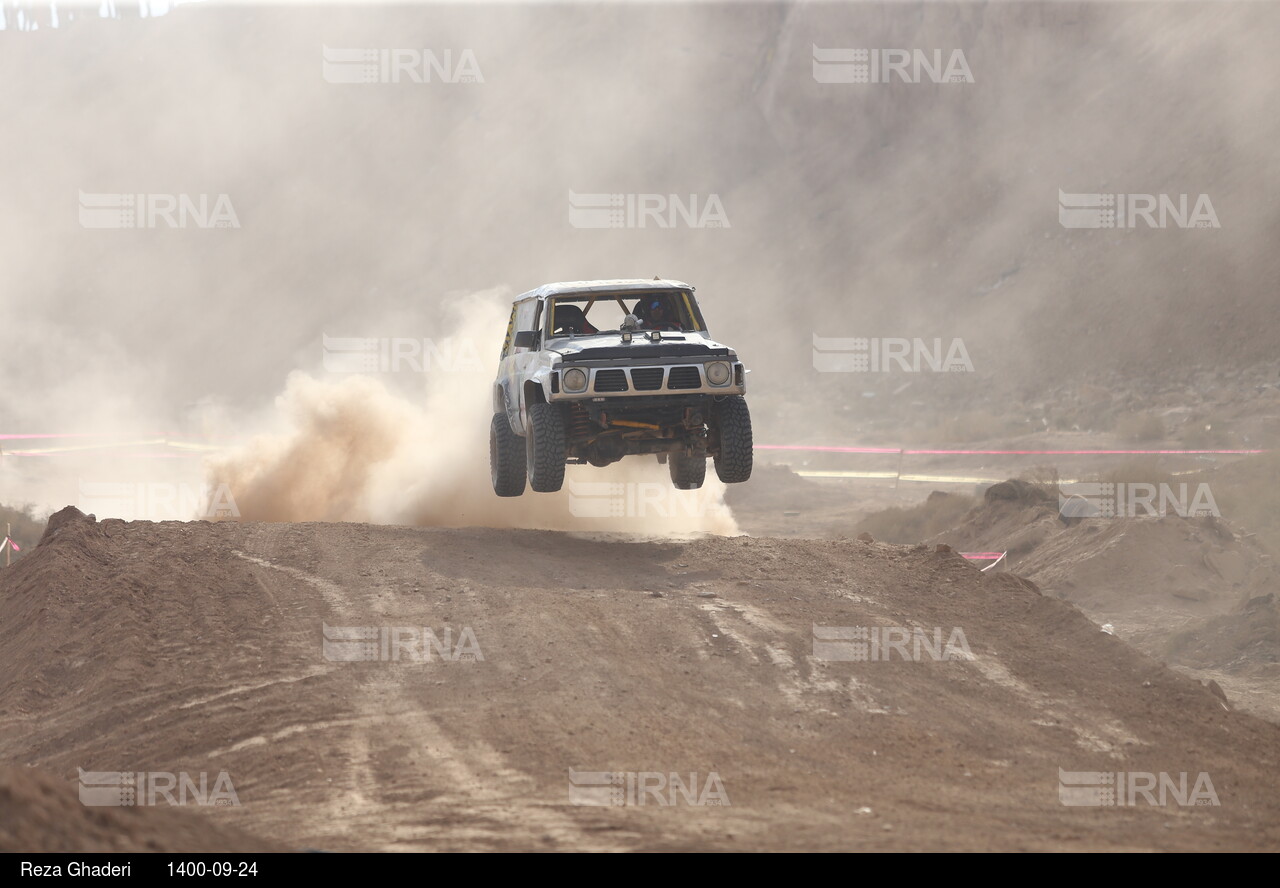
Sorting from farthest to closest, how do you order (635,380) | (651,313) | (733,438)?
(651,313), (733,438), (635,380)

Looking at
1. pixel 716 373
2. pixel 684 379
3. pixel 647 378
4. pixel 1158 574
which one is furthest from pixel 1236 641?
pixel 647 378

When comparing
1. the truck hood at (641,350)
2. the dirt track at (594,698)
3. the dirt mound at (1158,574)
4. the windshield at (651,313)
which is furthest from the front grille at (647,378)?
the dirt mound at (1158,574)

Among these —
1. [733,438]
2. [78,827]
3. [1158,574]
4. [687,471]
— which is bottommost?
[78,827]

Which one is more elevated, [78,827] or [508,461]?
[508,461]

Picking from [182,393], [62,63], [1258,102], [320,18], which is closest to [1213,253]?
[1258,102]

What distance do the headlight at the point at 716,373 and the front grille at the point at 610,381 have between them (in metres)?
0.84

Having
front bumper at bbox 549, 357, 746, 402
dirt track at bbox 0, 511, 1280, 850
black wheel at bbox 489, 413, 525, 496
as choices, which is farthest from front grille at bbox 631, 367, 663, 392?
black wheel at bbox 489, 413, 525, 496

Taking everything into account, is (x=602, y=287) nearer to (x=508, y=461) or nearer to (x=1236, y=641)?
(x=508, y=461)

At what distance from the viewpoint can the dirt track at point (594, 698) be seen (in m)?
7.09

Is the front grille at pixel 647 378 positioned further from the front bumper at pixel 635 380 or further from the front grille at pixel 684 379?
the front grille at pixel 684 379

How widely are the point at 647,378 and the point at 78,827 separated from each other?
739 cm

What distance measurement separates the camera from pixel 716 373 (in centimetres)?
1208

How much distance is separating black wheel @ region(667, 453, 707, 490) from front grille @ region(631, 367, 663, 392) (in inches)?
77.2

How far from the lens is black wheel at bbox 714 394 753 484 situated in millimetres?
12430
